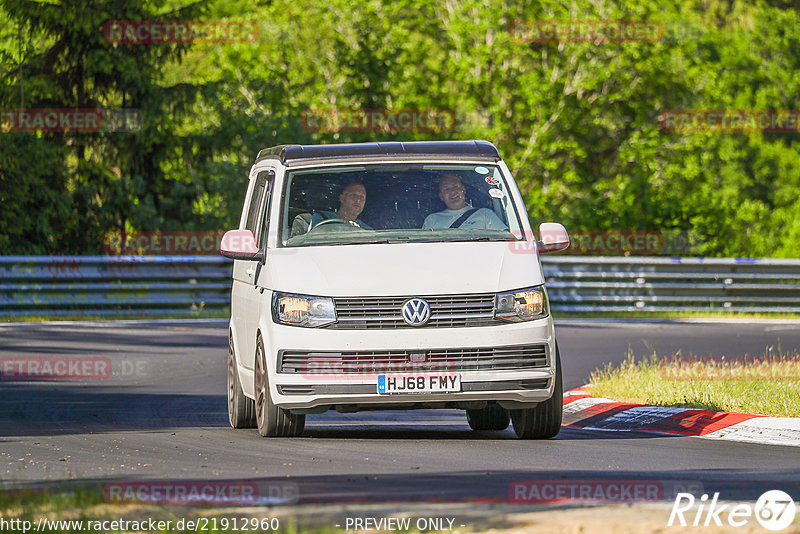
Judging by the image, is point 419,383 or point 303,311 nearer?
point 419,383

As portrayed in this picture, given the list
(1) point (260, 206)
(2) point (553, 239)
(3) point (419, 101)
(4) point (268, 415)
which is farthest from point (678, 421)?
(3) point (419, 101)

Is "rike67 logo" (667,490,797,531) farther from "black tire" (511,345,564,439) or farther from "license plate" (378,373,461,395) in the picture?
"black tire" (511,345,564,439)

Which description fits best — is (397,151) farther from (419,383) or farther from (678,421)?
(678,421)

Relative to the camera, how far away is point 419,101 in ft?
163

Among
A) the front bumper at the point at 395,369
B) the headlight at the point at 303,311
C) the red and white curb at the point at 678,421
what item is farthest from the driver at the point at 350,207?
the red and white curb at the point at 678,421

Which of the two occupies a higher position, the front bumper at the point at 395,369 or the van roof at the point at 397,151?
the van roof at the point at 397,151

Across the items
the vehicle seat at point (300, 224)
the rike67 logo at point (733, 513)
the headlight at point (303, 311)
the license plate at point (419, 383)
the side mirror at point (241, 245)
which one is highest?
the vehicle seat at point (300, 224)

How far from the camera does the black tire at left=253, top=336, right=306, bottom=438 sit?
10656mm

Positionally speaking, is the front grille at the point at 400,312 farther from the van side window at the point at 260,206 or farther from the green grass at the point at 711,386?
the green grass at the point at 711,386

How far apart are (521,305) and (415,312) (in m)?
0.75

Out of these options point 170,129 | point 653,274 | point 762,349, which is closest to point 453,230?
point 762,349

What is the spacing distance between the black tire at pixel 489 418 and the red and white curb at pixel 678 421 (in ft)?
2.67

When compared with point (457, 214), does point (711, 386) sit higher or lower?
lower

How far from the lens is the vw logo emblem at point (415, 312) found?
10148 millimetres
